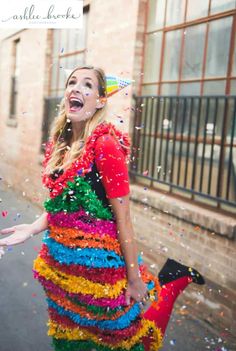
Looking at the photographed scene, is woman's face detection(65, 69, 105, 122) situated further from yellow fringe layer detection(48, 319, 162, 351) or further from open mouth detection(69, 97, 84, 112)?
yellow fringe layer detection(48, 319, 162, 351)

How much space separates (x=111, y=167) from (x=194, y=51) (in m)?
3.24

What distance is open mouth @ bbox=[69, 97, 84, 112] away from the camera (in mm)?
2449

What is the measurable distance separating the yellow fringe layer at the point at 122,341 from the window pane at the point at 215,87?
2.78 metres

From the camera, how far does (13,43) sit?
1148 cm

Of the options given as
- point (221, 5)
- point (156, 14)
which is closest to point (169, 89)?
point (156, 14)

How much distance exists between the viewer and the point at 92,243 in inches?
90.7

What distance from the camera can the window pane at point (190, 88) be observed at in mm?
5035

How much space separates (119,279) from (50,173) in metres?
0.66

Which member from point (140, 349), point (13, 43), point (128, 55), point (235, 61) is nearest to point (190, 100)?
point (235, 61)

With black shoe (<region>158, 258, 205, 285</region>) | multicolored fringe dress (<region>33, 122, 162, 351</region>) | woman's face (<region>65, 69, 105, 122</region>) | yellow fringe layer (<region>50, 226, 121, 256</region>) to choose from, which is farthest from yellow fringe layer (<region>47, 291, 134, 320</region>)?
woman's face (<region>65, 69, 105, 122</region>)

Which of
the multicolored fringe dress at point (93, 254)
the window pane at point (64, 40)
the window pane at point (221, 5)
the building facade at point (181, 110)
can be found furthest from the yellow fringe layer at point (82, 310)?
the window pane at point (64, 40)

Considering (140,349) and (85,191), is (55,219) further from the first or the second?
(140,349)

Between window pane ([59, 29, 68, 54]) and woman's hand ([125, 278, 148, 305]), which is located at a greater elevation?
window pane ([59, 29, 68, 54])

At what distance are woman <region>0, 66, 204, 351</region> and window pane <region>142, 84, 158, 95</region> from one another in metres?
3.30
